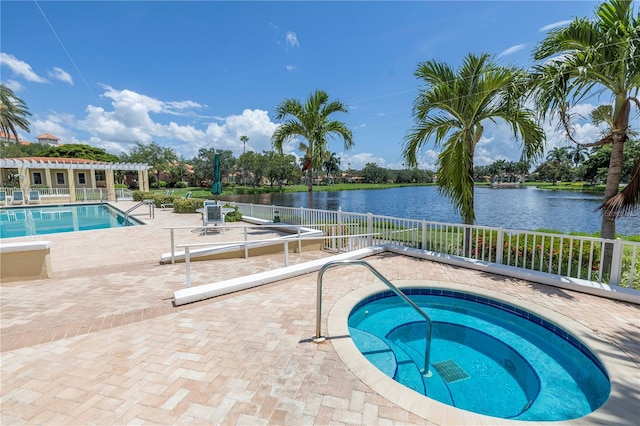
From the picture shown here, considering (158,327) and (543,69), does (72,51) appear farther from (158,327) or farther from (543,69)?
(543,69)

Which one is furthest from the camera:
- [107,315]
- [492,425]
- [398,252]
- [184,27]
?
[184,27]

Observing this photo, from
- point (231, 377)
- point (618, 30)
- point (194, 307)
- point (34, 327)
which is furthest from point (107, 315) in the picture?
point (618, 30)

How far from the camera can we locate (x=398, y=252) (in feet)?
22.5

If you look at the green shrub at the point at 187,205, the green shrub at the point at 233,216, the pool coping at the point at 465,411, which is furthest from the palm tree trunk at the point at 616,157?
the green shrub at the point at 187,205

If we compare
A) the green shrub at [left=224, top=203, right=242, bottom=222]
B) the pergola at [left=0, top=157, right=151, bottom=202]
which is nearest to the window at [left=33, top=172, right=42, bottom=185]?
the pergola at [left=0, top=157, right=151, bottom=202]

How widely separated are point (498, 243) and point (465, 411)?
175 inches

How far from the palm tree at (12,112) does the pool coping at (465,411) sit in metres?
30.4

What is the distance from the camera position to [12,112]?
24.1 metres

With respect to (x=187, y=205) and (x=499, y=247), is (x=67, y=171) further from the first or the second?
(x=499, y=247)

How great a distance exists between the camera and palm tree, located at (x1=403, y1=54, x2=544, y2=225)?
245 inches

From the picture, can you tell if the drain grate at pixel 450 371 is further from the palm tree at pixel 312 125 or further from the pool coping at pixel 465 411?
the palm tree at pixel 312 125

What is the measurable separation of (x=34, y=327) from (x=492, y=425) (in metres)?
4.88

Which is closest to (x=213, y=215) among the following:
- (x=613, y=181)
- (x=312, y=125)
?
(x=312, y=125)

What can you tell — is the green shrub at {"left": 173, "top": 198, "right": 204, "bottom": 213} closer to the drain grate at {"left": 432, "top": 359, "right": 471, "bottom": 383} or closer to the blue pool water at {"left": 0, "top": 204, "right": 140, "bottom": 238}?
the blue pool water at {"left": 0, "top": 204, "right": 140, "bottom": 238}
